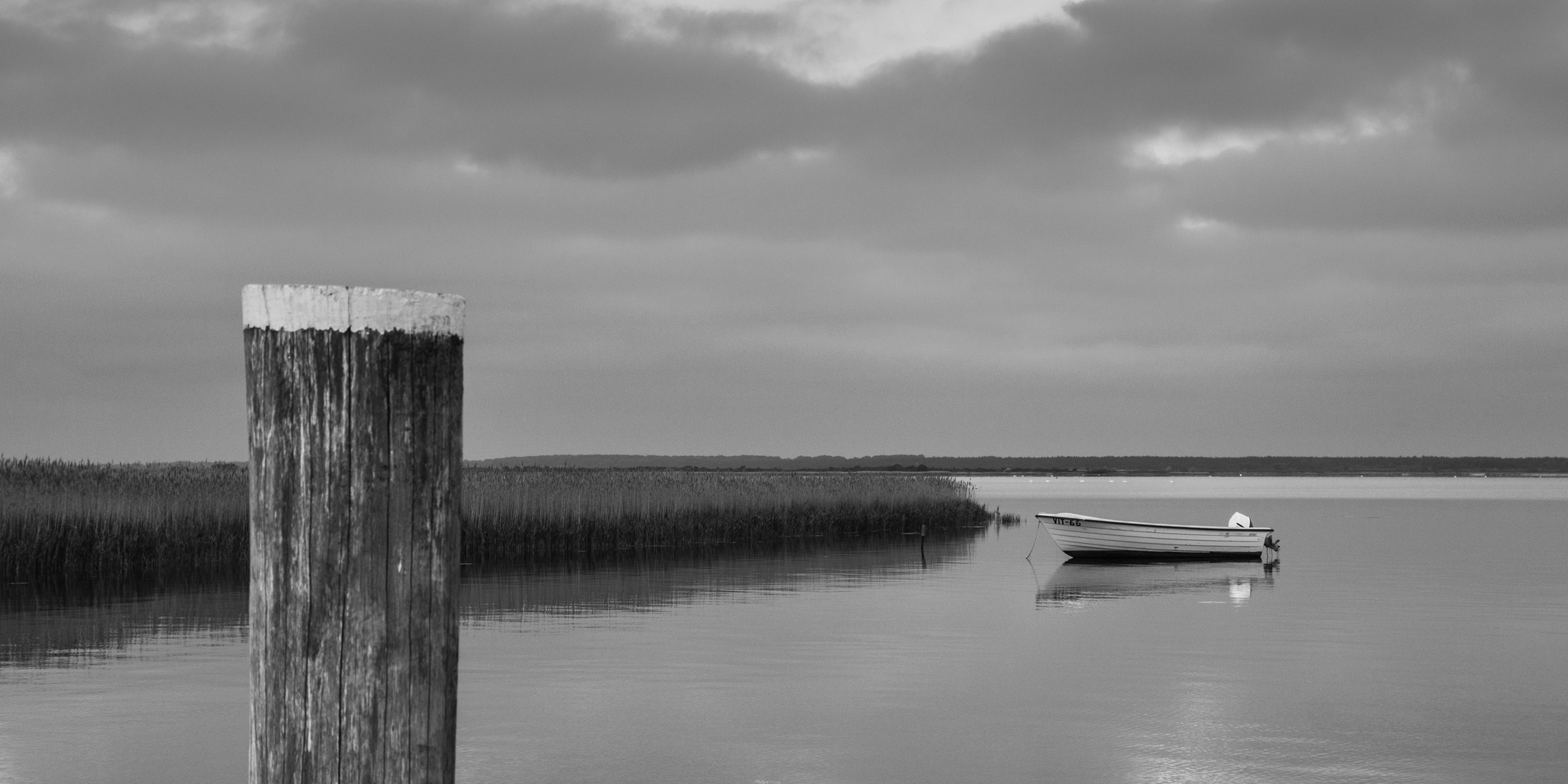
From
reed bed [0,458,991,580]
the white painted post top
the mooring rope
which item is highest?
the white painted post top

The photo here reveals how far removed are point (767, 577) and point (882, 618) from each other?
684 centimetres

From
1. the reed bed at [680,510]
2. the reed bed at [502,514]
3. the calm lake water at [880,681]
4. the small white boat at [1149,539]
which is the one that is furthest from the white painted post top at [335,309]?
the small white boat at [1149,539]

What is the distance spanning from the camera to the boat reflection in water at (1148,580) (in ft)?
91.4

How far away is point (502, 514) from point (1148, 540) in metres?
17.9

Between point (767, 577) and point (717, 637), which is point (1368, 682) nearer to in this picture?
point (717, 637)

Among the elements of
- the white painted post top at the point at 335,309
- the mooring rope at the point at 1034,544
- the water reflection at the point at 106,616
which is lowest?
the mooring rope at the point at 1034,544

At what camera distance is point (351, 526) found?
3.17m

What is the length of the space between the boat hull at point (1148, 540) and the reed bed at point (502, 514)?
8.57 metres

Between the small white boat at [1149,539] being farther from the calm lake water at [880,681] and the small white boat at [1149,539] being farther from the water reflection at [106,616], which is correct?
the water reflection at [106,616]

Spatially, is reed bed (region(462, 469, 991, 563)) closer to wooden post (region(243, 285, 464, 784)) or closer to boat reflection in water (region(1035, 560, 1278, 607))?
boat reflection in water (region(1035, 560, 1278, 607))

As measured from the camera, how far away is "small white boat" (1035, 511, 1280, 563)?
37625 millimetres

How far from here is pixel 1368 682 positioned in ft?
52.3

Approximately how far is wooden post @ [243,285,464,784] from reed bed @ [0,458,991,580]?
23570 mm

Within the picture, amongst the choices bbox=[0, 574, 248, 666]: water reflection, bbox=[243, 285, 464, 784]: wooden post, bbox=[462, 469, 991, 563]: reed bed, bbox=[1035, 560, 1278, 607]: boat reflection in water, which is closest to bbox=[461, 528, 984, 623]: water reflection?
bbox=[462, 469, 991, 563]: reed bed
